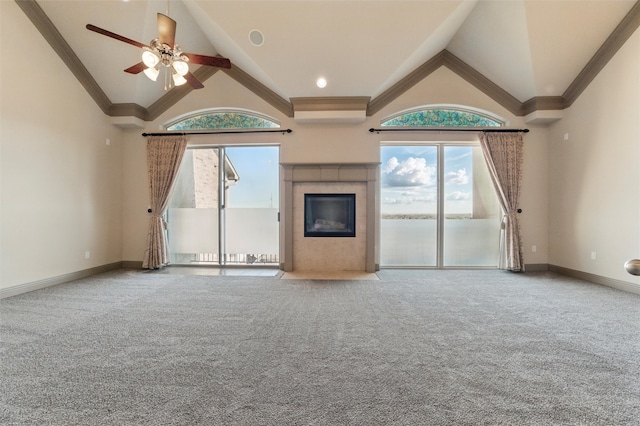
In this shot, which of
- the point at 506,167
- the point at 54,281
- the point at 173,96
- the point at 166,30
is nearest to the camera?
the point at 166,30

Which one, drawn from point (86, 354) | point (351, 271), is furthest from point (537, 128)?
point (86, 354)

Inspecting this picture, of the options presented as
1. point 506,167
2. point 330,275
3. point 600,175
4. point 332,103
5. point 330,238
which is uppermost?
point 332,103

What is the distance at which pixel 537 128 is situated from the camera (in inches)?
203

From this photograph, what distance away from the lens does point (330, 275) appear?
4.82 metres

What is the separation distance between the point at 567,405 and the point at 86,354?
3.21 m

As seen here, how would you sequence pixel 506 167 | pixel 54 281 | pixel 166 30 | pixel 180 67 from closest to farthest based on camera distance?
pixel 166 30, pixel 180 67, pixel 54 281, pixel 506 167

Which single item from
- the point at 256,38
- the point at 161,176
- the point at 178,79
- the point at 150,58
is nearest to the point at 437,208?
the point at 256,38

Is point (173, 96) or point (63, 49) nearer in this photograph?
point (63, 49)

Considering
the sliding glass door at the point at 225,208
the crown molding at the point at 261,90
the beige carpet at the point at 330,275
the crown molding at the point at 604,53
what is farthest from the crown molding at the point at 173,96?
the crown molding at the point at 604,53

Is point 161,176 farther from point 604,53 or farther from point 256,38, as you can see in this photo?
point 604,53

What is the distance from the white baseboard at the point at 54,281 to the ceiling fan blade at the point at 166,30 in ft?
12.1

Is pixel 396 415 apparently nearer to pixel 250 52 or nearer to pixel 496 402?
pixel 496 402

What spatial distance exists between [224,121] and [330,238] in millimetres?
3053

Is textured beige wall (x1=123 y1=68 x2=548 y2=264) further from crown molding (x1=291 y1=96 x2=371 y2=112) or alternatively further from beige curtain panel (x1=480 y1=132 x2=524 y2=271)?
crown molding (x1=291 y1=96 x2=371 y2=112)
